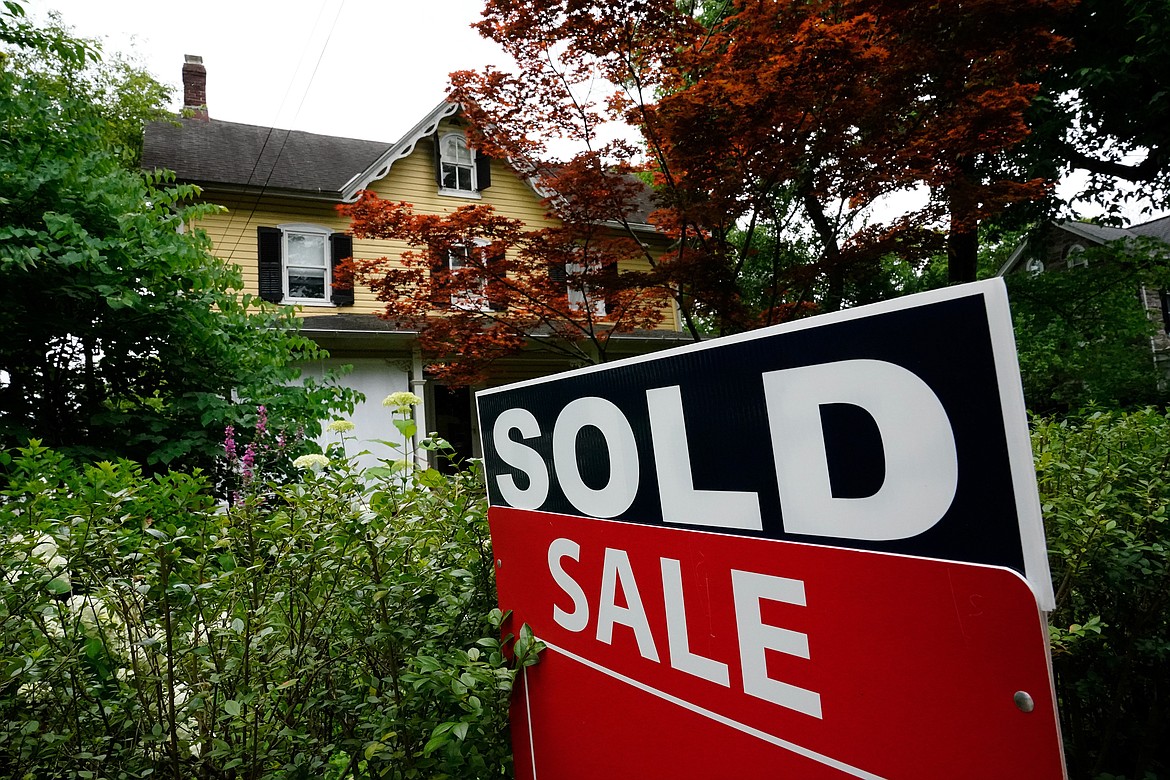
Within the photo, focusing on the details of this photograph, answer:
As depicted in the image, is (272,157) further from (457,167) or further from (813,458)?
(813,458)

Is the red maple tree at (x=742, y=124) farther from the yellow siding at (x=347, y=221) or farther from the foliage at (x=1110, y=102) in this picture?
the yellow siding at (x=347, y=221)

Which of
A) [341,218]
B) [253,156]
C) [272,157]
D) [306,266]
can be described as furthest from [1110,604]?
[253,156]

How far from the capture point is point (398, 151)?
44.8ft

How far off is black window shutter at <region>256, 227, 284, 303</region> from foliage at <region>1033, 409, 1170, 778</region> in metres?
12.8

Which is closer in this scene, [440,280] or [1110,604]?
[1110,604]

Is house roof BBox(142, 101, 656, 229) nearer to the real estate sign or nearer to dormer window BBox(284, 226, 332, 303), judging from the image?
dormer window BBox(284, 226, 332, 303)

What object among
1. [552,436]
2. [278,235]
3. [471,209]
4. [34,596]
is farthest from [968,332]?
[278,235]

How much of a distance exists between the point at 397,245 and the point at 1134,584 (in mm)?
13415

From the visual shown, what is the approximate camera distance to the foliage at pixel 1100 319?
34.3ft

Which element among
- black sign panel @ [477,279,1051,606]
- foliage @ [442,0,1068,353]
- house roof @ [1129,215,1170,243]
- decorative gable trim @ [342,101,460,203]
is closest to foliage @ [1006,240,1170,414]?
foliage @ [442,0,1068,353]

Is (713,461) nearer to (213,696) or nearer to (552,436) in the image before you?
(552,436)

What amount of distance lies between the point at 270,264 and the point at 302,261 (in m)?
0.63

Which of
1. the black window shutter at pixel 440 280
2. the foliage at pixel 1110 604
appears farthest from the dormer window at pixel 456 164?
the foliage at pixel 1110 604

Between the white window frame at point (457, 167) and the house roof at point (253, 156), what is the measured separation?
1.24 meters
